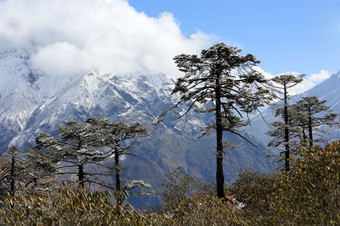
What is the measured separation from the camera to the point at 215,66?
53.4 feet

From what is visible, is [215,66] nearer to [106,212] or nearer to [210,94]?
[210,94]

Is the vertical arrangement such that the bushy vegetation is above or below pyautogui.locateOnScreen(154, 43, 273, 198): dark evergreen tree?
below

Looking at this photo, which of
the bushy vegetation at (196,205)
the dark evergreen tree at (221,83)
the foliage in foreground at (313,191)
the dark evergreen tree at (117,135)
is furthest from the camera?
the dark evergreen tree at (117,135)

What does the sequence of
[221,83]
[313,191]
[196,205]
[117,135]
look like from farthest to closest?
[117,135]
[221,83]
[196,205]
[313,191]

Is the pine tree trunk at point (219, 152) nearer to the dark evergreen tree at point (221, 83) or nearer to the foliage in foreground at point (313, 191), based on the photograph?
the dark evergreen tree at point (221, 83)

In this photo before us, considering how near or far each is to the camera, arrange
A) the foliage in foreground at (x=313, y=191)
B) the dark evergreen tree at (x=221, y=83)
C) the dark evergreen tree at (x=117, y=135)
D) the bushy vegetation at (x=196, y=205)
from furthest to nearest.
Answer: the dark evergreen tree at (x=117, y=135), the dark evergreen tree at (x=221, y=83), the foliage in foreground at (x=313, y=191), the bushy vegetation at (x=196, y=205)

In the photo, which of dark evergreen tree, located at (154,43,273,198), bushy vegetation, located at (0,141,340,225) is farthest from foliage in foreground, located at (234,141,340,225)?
dark evergreen tree, located at (154,43,273,198)

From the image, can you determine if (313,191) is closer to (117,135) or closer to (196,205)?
(196,205)

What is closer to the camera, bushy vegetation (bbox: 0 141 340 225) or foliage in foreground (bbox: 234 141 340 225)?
bushy vegetation (bbox: 0 141 340 225)

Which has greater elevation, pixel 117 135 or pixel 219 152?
pixel 117 135

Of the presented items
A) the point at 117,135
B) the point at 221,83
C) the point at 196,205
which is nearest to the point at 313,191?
the point at 196,205

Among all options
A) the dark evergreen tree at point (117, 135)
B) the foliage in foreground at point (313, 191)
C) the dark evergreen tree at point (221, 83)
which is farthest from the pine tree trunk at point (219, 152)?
the foliage in foreground at point (313, 191)

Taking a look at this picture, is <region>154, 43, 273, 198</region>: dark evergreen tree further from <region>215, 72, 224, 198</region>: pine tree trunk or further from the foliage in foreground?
the foliage in foreground

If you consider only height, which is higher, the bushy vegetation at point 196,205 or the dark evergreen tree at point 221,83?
the dark evergreen tree at point 221,83
